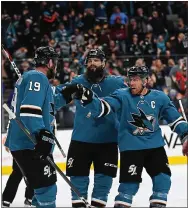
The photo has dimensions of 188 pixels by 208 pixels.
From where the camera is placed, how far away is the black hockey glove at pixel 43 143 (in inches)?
144

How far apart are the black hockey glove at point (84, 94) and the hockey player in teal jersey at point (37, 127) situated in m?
0.19

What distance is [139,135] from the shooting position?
433 cm

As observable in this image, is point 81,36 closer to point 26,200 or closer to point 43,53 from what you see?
point 26,200

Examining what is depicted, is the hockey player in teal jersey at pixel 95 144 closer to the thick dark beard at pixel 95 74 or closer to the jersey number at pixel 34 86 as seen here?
the thick dark beard at pixel 95 74

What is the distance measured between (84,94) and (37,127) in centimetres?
49

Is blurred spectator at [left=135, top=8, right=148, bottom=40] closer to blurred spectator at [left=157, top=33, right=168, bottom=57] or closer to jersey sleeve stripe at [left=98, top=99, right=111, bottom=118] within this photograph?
blurred spectator at [left=157, top=33, right=168, bottom=57]

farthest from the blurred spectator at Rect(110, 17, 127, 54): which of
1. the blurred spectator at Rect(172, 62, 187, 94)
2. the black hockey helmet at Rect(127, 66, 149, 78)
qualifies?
the black hockey helmet at Rect(127, 66, 149, 78)

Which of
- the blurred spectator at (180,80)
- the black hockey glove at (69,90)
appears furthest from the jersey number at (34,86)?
the blurred spectator at (180,80)

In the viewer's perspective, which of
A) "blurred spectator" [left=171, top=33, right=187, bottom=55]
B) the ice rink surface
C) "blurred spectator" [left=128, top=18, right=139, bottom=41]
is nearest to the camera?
the ice rink surface

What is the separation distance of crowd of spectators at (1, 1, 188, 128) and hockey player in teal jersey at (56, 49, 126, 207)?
3.34 metres

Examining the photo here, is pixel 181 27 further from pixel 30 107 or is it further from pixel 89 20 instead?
pixel 30 107

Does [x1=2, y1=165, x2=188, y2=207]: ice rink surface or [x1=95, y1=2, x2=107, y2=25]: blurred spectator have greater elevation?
[x1=95, y1=2, x2=107, y2=25]: blurred spectator

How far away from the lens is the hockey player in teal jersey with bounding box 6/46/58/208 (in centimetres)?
368

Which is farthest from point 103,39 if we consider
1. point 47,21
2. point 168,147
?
point 168,147
